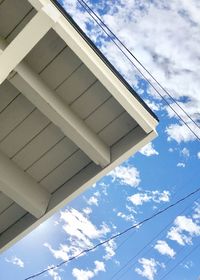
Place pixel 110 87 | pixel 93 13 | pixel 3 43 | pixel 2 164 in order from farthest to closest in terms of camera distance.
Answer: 1. pixel 93 13
2. pixel 2 164
3. pixel 110 87
4. pixel 3 43

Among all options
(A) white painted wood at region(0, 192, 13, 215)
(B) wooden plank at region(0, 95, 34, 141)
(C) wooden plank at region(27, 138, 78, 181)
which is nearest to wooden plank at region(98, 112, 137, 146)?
(C) wooden plank at region(27, 138, 78, 181)

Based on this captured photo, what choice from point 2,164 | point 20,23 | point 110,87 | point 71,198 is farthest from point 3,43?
point 71,198

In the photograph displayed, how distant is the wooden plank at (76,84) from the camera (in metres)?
3.39

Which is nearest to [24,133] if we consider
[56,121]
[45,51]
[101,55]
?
[56,121]

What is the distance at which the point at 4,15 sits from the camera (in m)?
3.19

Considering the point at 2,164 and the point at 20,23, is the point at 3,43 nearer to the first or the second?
the point at 20,23

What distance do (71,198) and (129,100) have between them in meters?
1.00

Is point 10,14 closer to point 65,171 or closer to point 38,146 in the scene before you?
point 38,146

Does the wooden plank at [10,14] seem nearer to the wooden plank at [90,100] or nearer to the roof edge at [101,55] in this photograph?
the roof edge at [101,55]

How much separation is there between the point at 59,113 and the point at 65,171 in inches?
28.2

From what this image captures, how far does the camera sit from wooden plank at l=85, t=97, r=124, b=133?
3533mm

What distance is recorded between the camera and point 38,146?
12.3ft

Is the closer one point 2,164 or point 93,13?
point 2,164

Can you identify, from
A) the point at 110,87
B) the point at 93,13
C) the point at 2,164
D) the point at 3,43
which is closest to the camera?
the point at 3,43
